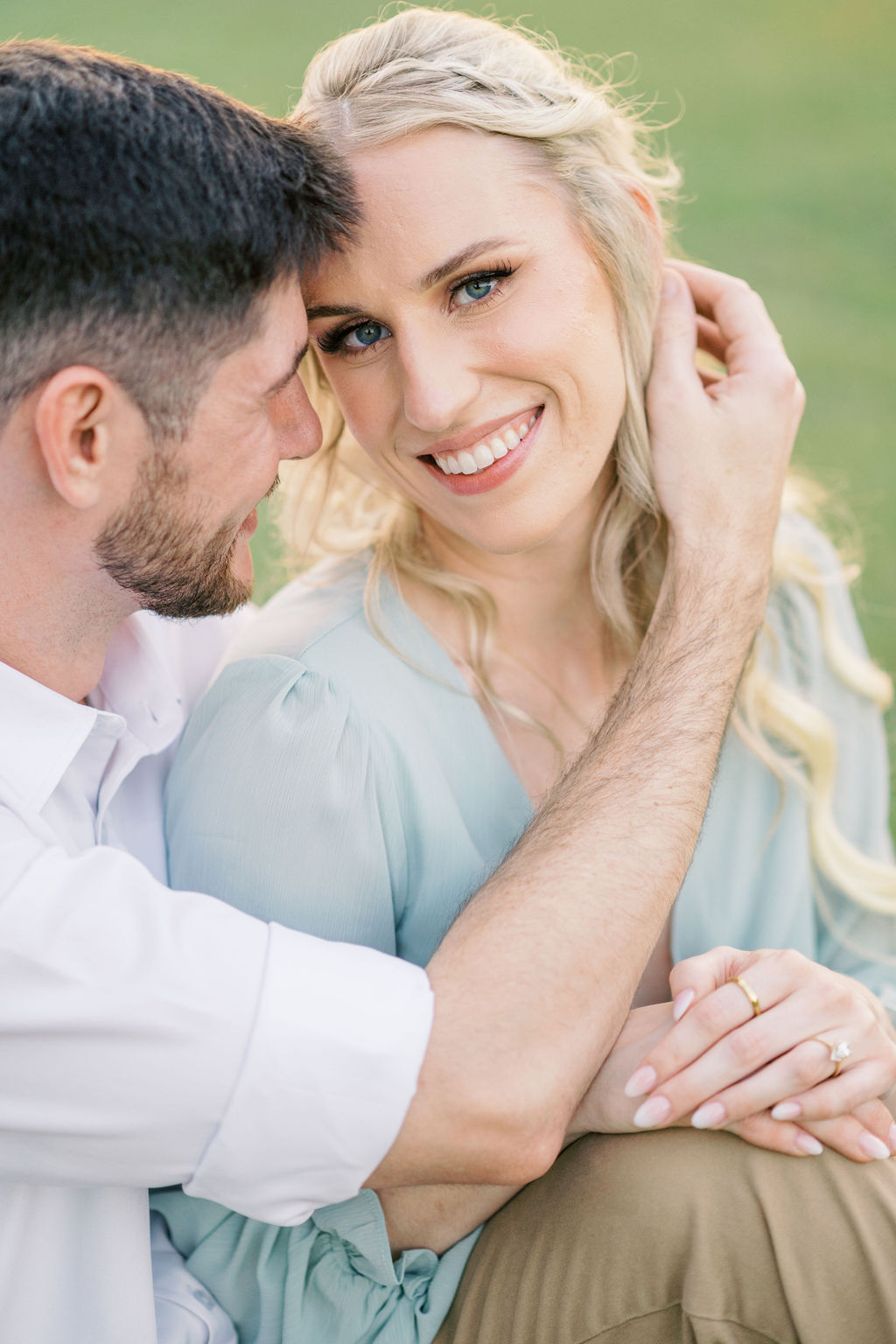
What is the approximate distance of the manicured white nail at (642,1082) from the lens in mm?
1958

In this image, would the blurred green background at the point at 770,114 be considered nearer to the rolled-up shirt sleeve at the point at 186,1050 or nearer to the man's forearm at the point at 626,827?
the man's forearm at the point at 626,827

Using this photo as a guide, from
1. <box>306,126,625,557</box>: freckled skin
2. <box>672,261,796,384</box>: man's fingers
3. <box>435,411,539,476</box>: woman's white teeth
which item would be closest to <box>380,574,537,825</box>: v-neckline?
<box>306,126,625,557</box>: freckled skin

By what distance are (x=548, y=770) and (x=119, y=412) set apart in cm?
110

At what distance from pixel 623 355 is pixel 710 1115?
1.43 metres

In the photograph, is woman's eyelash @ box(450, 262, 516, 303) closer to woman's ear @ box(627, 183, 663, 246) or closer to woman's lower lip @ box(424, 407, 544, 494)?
woman's lower lip @ box(424, 407, 544, 494)

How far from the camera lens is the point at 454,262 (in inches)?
87.8

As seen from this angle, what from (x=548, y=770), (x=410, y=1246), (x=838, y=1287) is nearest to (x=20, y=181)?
(x=548, y=770)

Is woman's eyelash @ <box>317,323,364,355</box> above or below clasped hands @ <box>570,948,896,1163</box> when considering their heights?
above

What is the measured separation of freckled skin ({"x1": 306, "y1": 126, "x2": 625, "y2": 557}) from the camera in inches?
87.7

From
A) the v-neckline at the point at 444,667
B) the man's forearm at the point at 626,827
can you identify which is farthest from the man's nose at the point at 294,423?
the man's forearm at the point at 626,827

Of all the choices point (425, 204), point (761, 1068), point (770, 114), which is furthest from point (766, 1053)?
point (770, 114)

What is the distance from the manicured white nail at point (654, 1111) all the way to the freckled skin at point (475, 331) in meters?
1.05

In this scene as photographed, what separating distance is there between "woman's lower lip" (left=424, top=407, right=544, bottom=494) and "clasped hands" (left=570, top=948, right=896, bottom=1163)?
94 cm

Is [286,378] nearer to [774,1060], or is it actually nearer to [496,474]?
[496,474]
